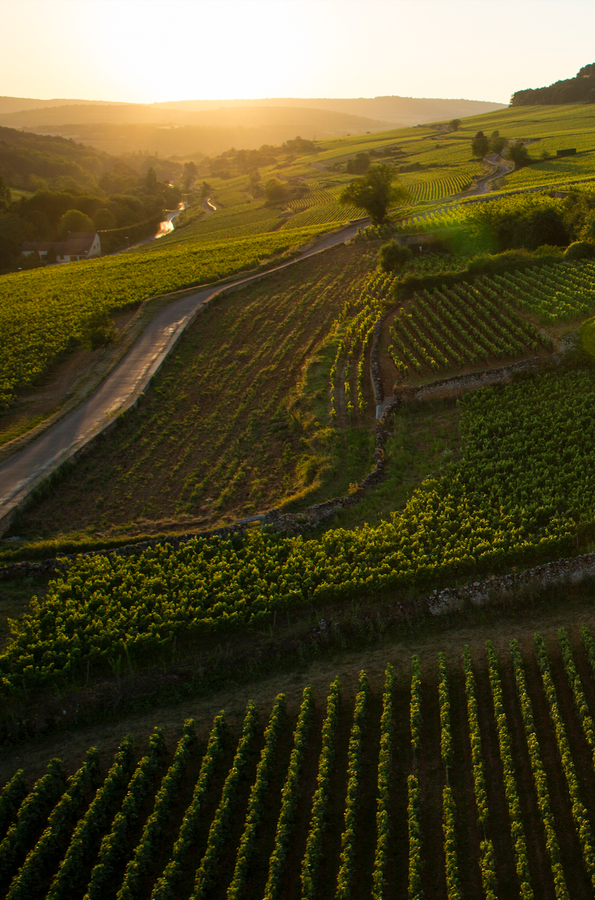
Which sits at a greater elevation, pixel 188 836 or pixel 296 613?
pixel 296 613

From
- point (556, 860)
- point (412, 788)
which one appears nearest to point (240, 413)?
point (412, 788)

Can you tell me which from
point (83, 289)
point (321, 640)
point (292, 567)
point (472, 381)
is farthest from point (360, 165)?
point (321, 640)

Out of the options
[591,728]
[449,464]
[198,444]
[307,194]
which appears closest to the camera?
[591,728]

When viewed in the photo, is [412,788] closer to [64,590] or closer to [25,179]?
[64,590]

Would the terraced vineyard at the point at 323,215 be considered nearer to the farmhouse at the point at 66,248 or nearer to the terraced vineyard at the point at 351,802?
the farmhouse at the point at 66,248

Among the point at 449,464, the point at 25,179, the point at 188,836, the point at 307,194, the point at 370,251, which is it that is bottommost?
the point at 188,836

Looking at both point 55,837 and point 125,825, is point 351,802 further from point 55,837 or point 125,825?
point 55,837
